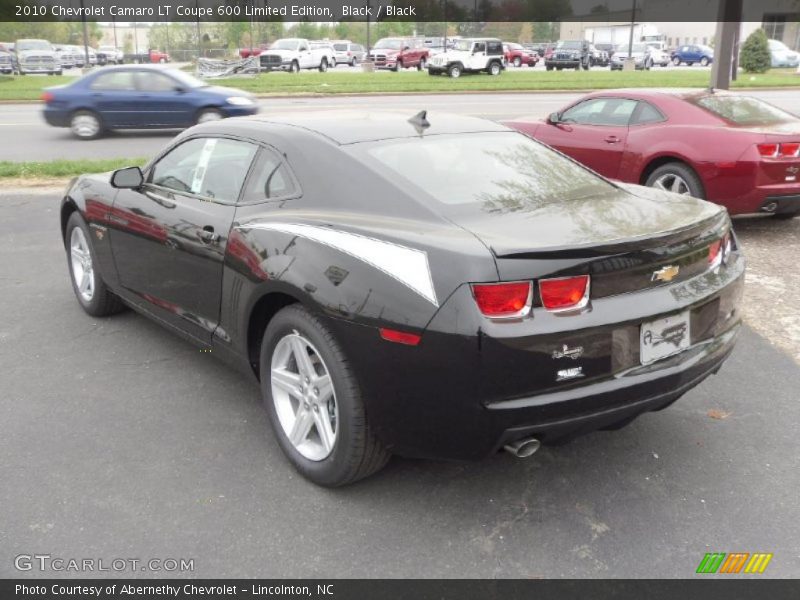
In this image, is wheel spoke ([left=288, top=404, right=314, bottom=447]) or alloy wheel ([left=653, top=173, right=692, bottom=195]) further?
alloy wheel ([left=653, top=173, right=692, bottom=195])

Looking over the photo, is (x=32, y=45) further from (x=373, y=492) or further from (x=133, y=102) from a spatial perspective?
(x=373, y=492)

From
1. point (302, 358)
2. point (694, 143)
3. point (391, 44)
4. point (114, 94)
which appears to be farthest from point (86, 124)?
point (391, 44)

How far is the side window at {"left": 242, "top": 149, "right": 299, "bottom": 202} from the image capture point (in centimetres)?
362

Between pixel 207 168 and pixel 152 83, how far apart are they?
12.6m

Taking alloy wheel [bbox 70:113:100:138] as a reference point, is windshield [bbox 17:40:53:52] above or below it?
above

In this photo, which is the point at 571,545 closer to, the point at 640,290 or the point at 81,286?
the point at 640,290

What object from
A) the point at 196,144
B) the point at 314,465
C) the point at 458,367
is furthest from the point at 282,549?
the point at 196,144

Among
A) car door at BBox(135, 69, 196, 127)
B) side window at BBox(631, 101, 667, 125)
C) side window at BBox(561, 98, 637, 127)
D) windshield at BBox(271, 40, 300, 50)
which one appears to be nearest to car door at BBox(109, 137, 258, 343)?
side window at BBox(631, 101, 667, 125)

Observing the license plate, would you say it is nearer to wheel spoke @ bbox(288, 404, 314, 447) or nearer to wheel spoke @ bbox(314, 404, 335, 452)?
wheel spoke @ bbox(314, 404, 335, 452)

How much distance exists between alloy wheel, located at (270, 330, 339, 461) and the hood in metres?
0.86

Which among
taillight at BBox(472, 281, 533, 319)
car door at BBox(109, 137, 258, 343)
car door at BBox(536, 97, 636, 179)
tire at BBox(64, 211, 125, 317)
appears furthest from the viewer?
car door at BBox(536, 97, 636, 179)

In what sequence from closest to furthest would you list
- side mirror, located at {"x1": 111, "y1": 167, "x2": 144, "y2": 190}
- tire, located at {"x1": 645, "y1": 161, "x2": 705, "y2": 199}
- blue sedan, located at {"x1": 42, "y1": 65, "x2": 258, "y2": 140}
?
side mirror, located at {"x1": 111, "y1": 167, "x2": 144, "y2": 190} → tire, located at {"x1": 645, "y1": 161, "x2": 705, "y2": 199} → blue sedan, located at {"x1": 42, "y1": 65, "x2": 258, "y2": 140}

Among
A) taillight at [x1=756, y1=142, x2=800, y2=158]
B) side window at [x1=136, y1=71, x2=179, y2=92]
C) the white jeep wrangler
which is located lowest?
taillight at [x1=756, y1=142, x2=800, y2=158]

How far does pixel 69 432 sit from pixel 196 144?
1746mm
